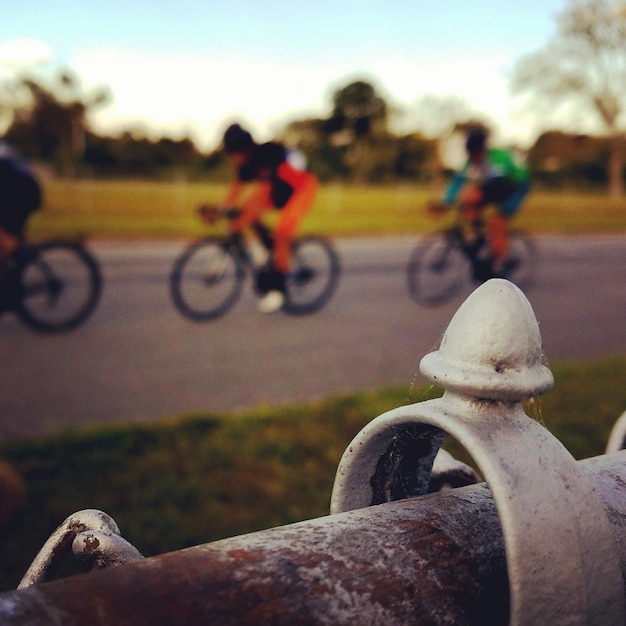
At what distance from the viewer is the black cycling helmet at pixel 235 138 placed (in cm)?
686

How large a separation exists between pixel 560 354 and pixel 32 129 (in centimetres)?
3449

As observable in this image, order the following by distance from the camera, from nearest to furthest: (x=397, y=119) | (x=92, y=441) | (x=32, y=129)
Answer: (x=92, y=441), (x=32, y=129), (x=397, y=119)

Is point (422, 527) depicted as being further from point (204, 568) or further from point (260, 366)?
point (260, 366)

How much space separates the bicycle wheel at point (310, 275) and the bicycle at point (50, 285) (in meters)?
2.18

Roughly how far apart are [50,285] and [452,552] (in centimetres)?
683

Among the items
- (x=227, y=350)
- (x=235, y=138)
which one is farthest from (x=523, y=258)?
(x=227, y=350)

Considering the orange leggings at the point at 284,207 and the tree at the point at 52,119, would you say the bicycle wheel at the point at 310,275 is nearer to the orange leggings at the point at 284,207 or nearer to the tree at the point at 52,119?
the orange leggings at the point at 284,207

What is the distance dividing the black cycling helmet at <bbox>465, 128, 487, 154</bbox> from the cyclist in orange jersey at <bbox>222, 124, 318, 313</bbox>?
2318 mm

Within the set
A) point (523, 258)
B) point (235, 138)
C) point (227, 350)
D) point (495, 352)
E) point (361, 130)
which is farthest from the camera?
point (361, 130)

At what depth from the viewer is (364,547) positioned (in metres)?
0.70

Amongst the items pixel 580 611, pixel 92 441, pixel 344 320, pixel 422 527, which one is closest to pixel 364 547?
pixel 422 527

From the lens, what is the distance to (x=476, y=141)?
881 centimetres

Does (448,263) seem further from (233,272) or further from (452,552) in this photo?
(452,552)

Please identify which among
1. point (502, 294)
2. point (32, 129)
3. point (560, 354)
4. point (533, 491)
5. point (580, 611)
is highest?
point (32, 129)
